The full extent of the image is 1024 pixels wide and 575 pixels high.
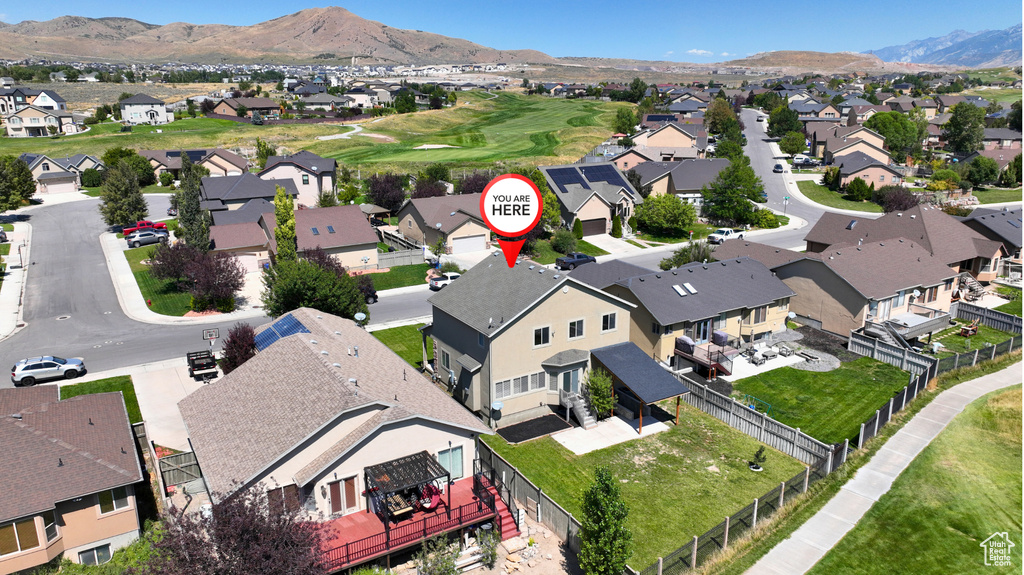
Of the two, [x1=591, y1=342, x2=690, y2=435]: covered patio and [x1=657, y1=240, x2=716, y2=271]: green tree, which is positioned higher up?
[x1=657, y1=240, x2=716, y2=271]: green tree

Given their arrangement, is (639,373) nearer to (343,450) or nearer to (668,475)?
(668,475)

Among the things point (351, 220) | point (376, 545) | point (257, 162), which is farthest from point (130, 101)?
point (376, 545)

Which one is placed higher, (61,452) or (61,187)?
(61,187)

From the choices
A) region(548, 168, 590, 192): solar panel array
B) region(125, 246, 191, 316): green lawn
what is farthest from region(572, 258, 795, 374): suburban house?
region(548, 168, 590, 192): solar panel array

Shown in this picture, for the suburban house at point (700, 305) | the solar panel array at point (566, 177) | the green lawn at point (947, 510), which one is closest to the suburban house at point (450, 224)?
the solar panel array at point (566, 177)

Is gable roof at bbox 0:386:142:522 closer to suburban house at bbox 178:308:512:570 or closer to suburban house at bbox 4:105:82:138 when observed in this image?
suburban house at bbox 178:308:512:570

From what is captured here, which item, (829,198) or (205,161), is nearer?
(829,198)

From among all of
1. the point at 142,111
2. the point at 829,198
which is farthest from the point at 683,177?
the point at 142,111
